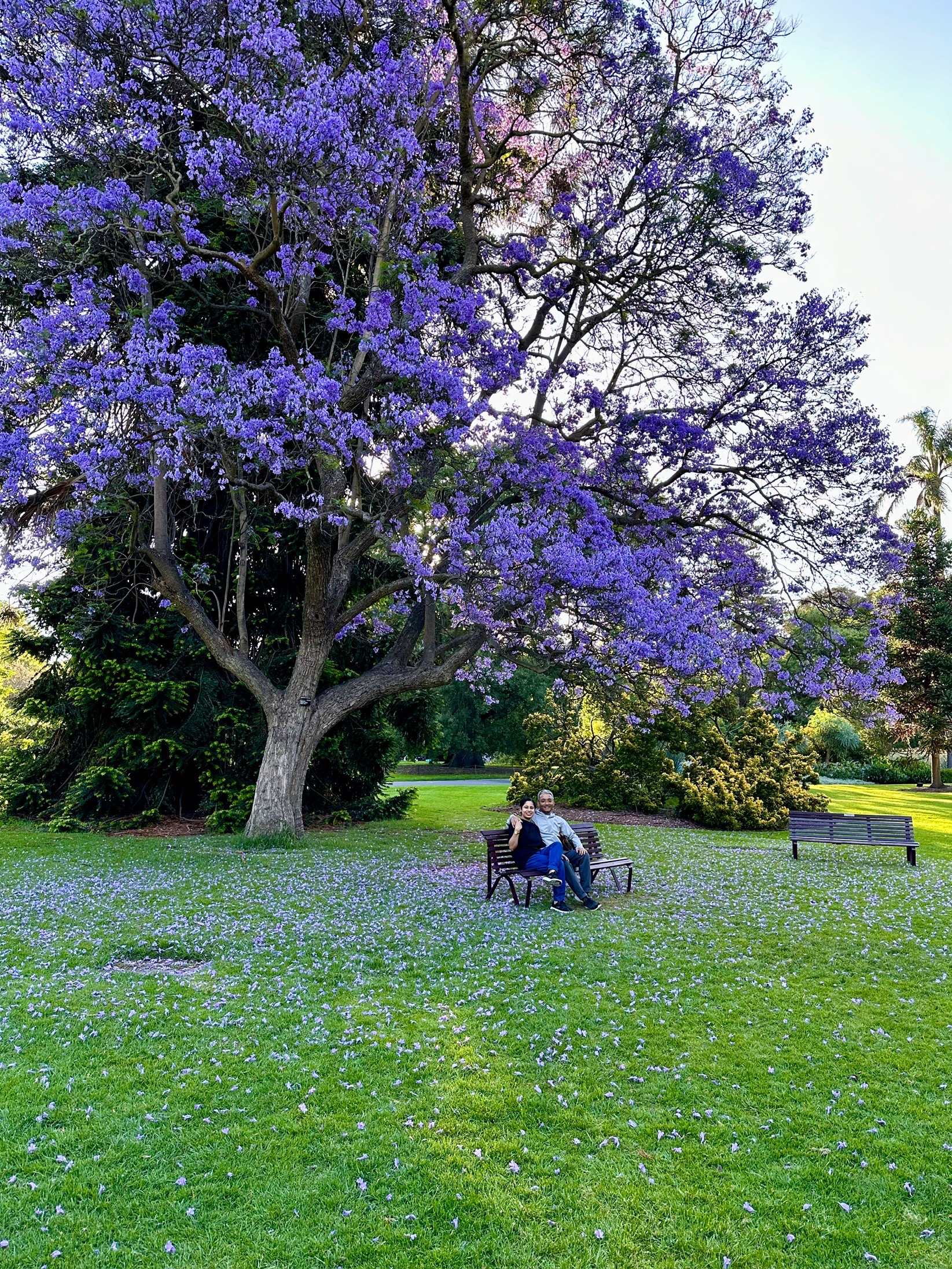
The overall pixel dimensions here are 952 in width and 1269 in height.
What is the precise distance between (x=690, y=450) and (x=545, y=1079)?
1202 cm

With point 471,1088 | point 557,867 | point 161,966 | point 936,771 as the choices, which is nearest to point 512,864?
point 557,867

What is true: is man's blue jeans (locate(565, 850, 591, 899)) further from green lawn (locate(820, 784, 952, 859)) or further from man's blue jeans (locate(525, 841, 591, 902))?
green lawn (locate(820, 784, 952, 859))

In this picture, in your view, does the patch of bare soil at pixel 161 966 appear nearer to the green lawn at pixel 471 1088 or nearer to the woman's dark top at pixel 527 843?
the green lawn at pixel 471 1088

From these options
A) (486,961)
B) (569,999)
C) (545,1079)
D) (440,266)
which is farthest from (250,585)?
(545,1079)

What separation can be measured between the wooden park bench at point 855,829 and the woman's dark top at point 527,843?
6.74 metres

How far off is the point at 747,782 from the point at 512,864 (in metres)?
13.1

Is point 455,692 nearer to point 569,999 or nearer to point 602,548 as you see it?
point 602,548

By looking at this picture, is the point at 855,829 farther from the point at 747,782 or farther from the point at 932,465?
the point at 932,465

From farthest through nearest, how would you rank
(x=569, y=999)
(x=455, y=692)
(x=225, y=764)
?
(x=455, y=692), (x=225, y=764), (x=569, y=999)

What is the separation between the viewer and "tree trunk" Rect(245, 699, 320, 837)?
15.1 metres

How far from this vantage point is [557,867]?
33.5 ft

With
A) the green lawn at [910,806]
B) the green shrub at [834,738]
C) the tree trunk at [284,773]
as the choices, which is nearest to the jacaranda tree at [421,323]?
the tree trunk at [284,773]

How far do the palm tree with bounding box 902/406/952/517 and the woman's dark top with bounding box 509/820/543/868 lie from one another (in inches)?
1412

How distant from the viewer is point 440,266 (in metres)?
17.4
